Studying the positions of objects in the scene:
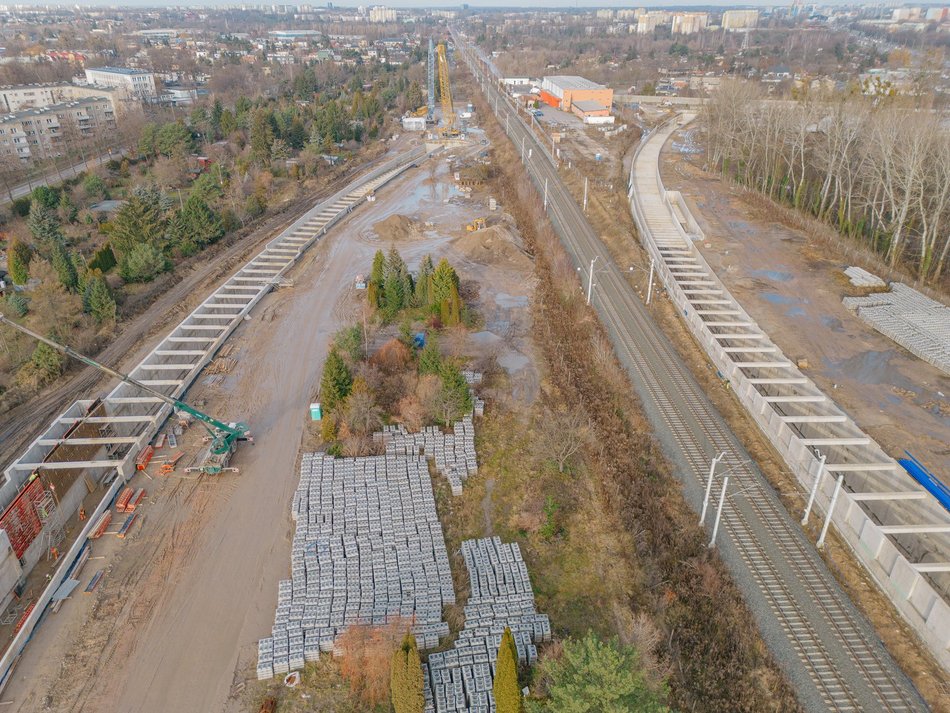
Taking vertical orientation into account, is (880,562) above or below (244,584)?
above

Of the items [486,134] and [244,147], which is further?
[486,134]

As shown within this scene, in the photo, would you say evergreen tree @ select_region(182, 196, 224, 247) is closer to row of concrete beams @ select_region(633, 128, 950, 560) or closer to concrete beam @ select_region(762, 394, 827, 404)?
row of concrete beams @ select_region(633, 128, 950, 560)

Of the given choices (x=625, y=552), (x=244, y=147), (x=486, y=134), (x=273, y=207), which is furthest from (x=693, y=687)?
(x=486, y=134)

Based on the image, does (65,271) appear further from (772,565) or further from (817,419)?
(817,419)

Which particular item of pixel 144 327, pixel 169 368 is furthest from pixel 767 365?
pixel 144 327

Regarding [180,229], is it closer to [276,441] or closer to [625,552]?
[276,441]

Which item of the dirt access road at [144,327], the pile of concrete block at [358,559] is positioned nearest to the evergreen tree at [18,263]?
the dirt access road at [144,327]

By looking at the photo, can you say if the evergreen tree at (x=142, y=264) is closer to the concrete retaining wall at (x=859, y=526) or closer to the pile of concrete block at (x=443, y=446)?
the pile of concrete block at (x=443, y=446)

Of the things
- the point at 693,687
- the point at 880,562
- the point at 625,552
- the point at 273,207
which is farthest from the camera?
the point at 273,207
